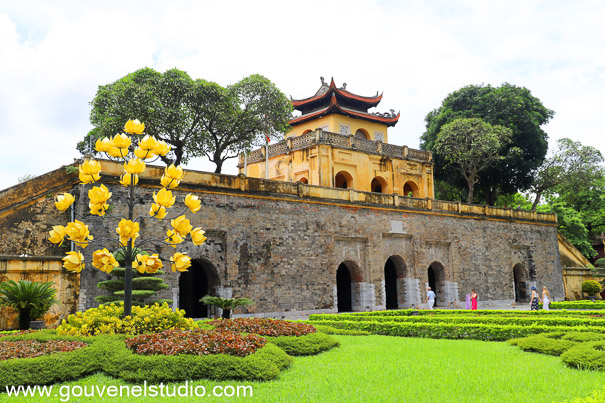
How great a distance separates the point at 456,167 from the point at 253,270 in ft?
66.5

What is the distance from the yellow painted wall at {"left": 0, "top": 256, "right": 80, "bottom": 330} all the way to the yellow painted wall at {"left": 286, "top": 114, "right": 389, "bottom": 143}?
20030 millimetres

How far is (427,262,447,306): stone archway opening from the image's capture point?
26.5m

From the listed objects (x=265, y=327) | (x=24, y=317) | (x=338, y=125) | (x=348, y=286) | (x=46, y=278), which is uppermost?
(x=338, y=125)

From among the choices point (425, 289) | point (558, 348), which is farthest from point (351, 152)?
point (558, 348)

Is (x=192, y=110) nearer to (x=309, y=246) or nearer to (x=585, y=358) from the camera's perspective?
(x=309, y=246)

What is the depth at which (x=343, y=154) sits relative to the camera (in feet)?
96.5

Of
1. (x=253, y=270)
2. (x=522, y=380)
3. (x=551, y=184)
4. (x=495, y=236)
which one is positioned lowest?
(x=522, y=380)

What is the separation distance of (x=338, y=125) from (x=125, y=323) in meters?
25.3

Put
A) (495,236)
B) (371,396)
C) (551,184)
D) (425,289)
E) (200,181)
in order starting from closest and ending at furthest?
(371,396) → (200,181) → (425,289) → (495,236) → (551,184)

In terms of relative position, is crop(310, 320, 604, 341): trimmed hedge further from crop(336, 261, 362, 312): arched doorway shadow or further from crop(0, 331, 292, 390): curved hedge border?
crop(336, 261, 362, 312): arched doorway shadow

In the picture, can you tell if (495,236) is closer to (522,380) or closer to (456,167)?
(456,167)

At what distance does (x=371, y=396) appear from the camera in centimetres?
564

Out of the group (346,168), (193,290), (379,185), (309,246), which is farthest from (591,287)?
(193,290)

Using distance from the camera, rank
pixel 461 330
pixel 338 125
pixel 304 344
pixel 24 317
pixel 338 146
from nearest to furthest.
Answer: pixel 304 344, pixel 461 330, pixel 24 317, pixel 338 146, pixel 338 125
